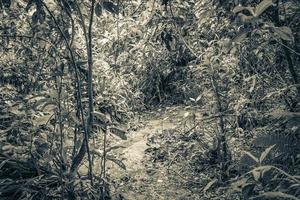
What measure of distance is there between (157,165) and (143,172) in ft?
0.65

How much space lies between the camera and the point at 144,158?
14.9 feet

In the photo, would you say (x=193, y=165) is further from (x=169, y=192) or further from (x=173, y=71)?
(x=173, y=71)

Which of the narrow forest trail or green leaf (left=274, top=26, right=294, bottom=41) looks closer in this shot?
green leaf (left=274, top=26, right=294, bottom=41)

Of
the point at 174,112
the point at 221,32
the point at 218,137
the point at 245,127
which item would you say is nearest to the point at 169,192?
the point at 218,137

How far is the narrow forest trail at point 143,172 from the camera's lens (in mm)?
3779

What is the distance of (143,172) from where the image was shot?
424 centimetres

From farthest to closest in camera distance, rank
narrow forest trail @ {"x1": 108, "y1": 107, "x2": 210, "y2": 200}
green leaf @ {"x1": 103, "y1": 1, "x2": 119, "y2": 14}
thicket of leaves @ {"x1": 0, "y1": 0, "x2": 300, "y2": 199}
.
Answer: narrow forest trail @ {"x1": 108, "y1": 107, "x2": 210, "y2": 200} → thicket of leaves @ {"x1": 0, "y1": 0, "x2": 300, "y2": 199} → green leaf @ {"x1": 103, "y1": 1, "x2": 119, "y2": 14}

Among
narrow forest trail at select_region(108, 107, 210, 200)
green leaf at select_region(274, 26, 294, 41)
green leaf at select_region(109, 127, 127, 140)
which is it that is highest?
green leaf at select_region(274, 26, 294, 41)

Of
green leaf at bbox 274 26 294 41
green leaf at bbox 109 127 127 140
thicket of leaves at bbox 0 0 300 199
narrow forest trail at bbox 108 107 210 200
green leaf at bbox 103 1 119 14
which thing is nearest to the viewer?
green leaf at bbox 274 26 294 41

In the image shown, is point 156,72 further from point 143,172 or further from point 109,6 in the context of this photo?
point 109,6

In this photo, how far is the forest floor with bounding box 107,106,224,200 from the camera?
3.79 meters

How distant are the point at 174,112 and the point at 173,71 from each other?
0.96m

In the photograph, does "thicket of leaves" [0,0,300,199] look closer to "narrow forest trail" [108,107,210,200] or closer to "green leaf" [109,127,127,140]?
"green leaf" [109,127,127,140]

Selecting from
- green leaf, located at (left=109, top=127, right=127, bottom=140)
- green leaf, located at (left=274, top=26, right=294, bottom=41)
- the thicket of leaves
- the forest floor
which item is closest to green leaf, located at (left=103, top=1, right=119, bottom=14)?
the thicket of leaves
